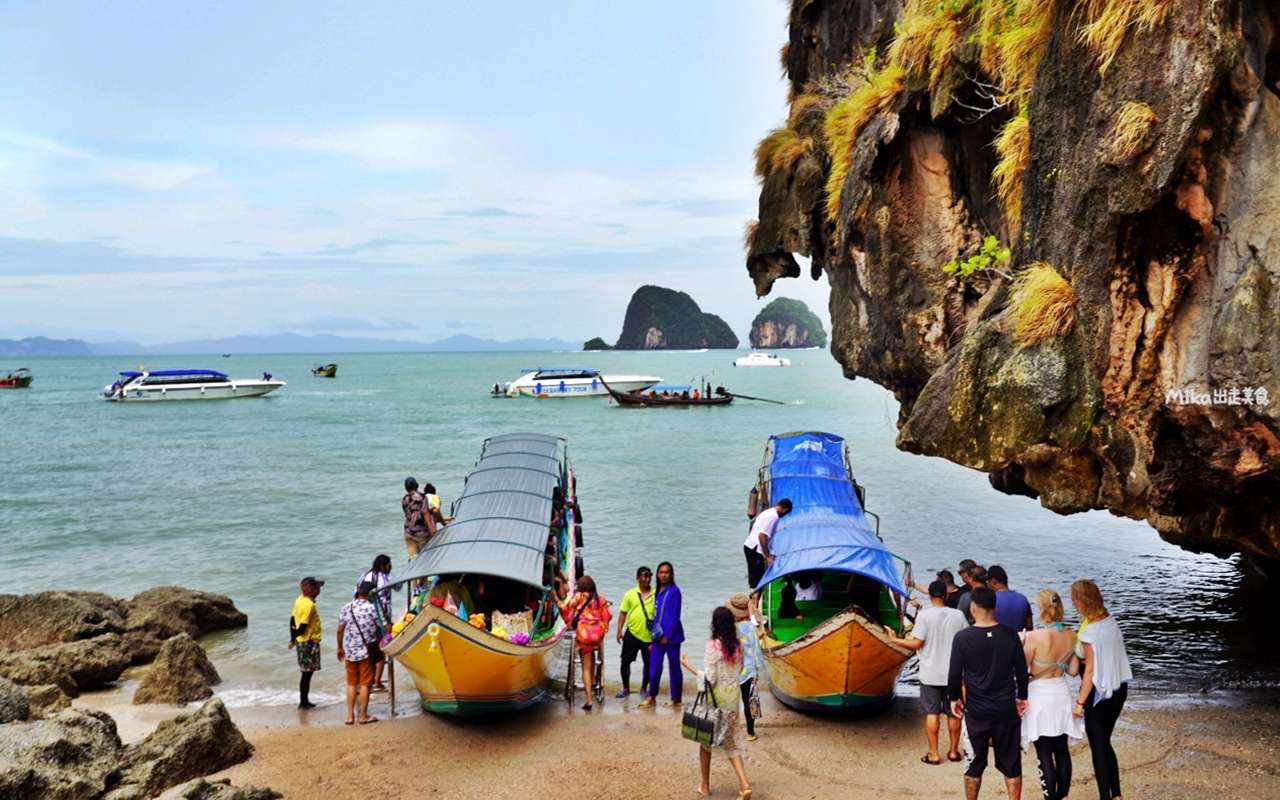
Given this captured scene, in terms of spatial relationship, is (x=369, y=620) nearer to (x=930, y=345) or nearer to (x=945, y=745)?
(x=945, y=745)

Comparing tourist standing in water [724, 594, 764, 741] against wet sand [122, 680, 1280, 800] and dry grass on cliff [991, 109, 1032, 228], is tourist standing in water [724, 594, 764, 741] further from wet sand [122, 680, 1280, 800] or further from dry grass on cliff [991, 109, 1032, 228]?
dry grass on cliff [991, 109, 1032, 228]

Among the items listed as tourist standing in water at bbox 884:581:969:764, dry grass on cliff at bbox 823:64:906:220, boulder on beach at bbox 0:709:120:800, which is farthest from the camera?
dry grass on cliff at bbox 823:64:906:220

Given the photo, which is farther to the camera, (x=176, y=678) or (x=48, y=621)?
(x=48, y=621)

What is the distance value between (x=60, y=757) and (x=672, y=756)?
19.0 ft

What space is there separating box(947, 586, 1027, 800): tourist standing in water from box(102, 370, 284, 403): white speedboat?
77.8 metres

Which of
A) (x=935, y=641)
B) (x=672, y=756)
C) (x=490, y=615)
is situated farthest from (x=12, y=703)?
(x=935, y=641)

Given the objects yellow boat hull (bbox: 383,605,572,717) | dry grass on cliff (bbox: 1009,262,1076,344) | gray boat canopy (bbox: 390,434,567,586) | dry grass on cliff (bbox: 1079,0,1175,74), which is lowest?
yellow boat hull (bbox: 383,605,572,717)

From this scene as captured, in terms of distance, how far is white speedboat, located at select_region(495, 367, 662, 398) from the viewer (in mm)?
75188

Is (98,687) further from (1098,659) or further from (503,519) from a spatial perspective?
(1098,659)

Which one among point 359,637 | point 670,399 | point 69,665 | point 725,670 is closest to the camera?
point 725,670

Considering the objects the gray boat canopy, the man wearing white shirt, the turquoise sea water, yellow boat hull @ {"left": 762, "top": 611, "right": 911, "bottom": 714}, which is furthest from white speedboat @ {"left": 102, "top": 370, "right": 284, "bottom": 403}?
yellow boat hull @ {"left": 762, "top": 611, "right": 911, "bottom": 714}

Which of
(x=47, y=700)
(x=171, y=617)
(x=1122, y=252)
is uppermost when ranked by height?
(x=1122, y=252)

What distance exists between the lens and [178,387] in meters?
73.6

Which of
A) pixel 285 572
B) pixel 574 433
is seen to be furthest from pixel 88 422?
pixel 285 572
